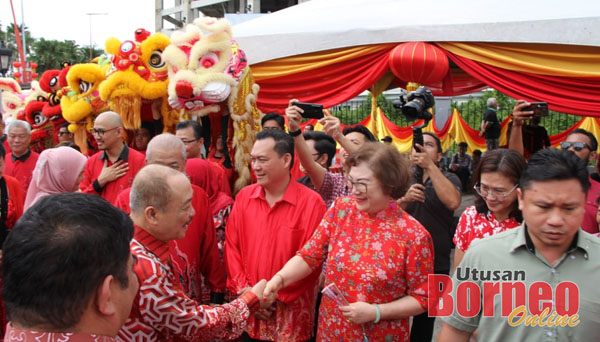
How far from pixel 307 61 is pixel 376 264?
10.6ft

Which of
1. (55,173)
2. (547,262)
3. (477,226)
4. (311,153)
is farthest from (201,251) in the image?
(547,262)

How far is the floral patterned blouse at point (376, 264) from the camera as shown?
2033mm

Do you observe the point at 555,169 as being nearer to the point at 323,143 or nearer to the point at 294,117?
the point at 294,117

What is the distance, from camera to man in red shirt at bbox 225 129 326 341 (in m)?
2.46

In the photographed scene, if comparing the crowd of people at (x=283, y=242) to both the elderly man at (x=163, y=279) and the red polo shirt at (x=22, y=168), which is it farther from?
the red polo shirt at (x=22, y=168)

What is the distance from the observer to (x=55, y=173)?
10.4ft

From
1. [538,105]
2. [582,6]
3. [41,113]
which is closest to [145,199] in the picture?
[538,105]

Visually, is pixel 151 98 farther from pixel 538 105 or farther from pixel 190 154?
pixel 538 105

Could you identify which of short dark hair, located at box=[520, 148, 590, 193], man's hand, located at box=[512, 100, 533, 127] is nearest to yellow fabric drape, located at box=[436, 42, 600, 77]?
man's hand, located at box=[512, 100, 533, 127]

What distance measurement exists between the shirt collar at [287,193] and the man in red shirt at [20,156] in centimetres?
314

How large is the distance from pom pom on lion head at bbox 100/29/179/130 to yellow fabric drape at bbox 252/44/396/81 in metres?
1.05

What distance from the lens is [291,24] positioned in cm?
Answer: 495

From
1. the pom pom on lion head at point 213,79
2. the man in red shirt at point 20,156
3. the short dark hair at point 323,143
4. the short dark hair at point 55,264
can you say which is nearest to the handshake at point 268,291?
the short dark hair at point 55,264

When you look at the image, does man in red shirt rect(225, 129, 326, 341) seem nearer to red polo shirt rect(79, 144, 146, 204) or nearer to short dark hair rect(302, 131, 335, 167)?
short dark hair rect(302, 131, 335, 167)
